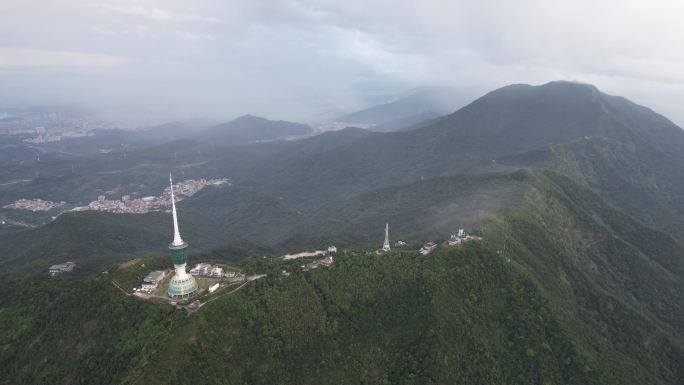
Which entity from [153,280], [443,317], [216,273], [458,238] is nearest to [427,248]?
[458,238]

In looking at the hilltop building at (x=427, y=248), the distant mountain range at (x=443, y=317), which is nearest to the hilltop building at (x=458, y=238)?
the distant mountain range at (x=443, y=317)

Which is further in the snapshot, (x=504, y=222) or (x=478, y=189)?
(x=478, y=189)

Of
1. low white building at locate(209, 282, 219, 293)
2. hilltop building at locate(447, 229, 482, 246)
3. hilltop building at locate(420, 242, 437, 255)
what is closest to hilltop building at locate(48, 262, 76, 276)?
low white building at locate(209, 282, 219, 293)

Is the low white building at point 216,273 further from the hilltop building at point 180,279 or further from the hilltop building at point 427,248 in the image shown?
the hilltop building at point 427,248

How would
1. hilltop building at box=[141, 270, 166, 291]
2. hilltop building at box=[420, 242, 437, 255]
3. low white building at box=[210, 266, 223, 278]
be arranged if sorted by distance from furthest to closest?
1. hilltop building at box=[420, 242, 437, 255]
2. low white building at box=[210, 266, 223, 278]
3. hilltop building at box=[141, 270, 166, 291]

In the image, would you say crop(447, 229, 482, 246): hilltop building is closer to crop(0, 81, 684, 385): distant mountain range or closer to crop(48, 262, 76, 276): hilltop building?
crop(0, 81, 684, 385): distant mountain range

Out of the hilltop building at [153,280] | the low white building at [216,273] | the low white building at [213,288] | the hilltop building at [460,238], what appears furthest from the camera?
the hilltop building at [460,238]

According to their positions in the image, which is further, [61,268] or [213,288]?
[61,268]

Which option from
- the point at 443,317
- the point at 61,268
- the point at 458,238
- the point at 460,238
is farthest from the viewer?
the point at 61,268

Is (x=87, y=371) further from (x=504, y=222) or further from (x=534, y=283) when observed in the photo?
A: (x=504, y=222)

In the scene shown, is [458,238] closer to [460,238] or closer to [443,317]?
[460,238]

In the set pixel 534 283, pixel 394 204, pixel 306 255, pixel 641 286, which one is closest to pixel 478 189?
pixel 394 204
